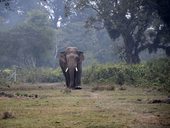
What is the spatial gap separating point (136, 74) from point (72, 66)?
5.69 metres

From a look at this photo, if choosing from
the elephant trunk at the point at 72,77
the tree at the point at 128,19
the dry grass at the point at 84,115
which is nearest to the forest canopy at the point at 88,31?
the tree at the point at 128,19

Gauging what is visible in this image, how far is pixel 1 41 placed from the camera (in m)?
56.6

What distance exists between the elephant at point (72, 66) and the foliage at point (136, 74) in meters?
4.11

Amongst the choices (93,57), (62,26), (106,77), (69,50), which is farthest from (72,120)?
(62,26)

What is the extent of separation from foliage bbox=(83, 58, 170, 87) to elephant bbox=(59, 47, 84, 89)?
13.5 ft

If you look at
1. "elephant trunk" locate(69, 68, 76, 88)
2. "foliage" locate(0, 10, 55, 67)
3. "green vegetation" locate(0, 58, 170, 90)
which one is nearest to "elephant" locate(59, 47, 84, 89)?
"elephant trunk" locate(69, 68, 76, 88)

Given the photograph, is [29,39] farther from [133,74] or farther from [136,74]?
[136,74]

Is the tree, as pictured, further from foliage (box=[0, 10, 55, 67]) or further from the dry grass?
the dry grass

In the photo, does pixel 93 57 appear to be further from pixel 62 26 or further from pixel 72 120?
pixel 72 120

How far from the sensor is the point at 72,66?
79.0 feet

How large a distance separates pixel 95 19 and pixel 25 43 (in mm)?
18240

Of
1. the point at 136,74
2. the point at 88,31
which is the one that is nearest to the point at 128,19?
the point at 88,31

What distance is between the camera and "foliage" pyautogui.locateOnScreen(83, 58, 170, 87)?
24356mm

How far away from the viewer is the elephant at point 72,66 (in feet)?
78.1
